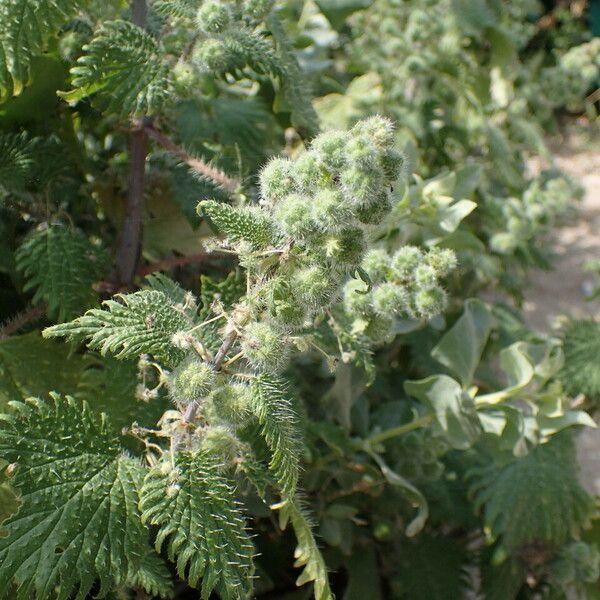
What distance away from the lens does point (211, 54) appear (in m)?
1.00

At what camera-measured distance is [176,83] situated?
1.02 m

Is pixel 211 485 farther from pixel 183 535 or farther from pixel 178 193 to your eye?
pixel 178 193

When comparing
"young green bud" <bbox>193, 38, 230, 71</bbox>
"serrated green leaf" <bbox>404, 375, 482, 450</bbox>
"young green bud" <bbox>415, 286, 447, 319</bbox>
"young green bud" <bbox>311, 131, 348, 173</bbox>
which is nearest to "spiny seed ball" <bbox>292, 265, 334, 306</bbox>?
"young green bud" <bbox>311, 131, 348, 173</bbox>

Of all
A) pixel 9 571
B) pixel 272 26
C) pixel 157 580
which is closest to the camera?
pixel 9 571

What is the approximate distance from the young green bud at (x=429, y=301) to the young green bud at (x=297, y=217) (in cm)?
24

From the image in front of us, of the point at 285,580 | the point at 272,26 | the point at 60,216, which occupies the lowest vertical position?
the point at 285,580

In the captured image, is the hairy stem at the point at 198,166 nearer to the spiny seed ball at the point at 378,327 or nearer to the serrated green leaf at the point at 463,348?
the spiny seed ball at the point at 378,327

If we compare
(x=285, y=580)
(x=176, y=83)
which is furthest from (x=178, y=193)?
(x=285, y=580)

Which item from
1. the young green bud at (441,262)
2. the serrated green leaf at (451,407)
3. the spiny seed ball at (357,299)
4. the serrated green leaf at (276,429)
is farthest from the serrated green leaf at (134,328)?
the serrated green leaf at (451,407)

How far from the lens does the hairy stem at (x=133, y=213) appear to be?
1.15 m

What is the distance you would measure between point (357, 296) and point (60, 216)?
46cm

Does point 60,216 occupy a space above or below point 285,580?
above

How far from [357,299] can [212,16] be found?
1.25 ft

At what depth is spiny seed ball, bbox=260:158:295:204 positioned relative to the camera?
2.76 ft
